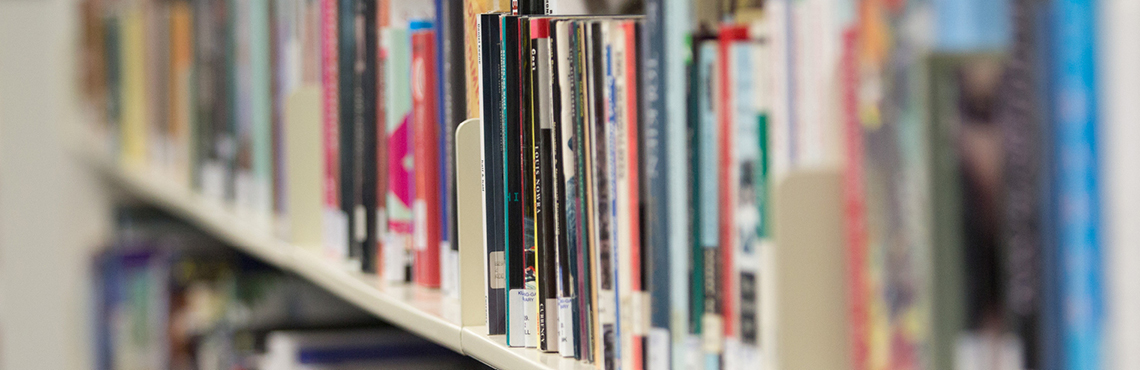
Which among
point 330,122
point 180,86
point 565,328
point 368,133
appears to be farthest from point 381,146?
point 180,86

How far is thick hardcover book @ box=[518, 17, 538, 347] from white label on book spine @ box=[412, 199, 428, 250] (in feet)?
0.75

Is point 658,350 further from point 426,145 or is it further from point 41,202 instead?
point 41,202

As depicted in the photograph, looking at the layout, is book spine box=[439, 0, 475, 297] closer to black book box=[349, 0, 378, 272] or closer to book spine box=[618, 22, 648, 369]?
black book box=[349, 0, 378, 272]

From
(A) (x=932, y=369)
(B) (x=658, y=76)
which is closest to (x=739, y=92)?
(B) (x=658, y=76)

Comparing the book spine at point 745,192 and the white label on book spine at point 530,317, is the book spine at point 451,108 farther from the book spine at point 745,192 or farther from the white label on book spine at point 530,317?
the book spine at point 745,192

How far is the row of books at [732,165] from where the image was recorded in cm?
37

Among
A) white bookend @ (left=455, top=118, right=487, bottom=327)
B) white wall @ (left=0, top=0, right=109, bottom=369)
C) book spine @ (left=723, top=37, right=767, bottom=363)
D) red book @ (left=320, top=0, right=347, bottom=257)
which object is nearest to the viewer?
book spine @ (left=723, top=37, right=767, bottom=363)

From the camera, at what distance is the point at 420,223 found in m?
0.96

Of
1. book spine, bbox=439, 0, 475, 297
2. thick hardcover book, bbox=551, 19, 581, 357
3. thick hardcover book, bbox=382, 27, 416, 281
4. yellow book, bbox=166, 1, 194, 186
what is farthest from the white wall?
thick hardcover book, bbox=551, 19, 581, 357

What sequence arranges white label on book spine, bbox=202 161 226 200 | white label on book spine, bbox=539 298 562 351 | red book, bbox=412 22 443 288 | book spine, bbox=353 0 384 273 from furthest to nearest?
1. white label on book spine, bbox=202 161 226 200
2. book spine, bbox=353 0 384 273
3. red book, bbox=412 22 443 288
4. white label on book spine, bbox=539 298 562 351

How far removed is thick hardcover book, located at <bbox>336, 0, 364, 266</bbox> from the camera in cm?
108

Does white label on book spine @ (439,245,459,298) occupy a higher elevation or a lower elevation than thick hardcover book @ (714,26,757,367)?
lower

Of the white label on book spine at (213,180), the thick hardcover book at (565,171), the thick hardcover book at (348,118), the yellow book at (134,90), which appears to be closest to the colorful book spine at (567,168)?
the thick hardcover book at (565,171)

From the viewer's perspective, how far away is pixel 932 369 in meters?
0.41
